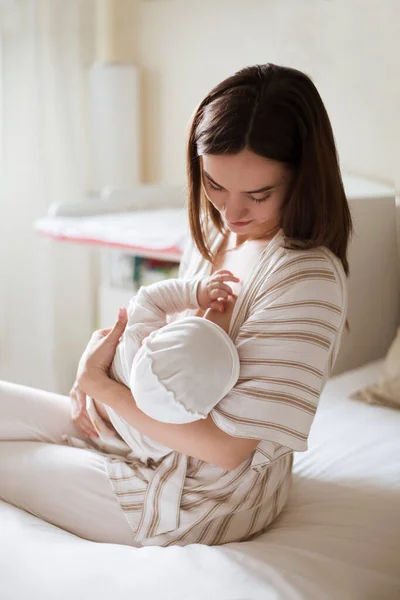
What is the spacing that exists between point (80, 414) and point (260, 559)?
41 cm

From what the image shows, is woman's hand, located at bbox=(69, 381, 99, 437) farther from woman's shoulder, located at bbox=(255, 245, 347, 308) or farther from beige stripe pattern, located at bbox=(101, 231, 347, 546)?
woman's shoulder, located at bbox=(255, 245, 347, 308)

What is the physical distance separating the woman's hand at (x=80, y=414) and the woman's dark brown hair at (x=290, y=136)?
1.48 ft

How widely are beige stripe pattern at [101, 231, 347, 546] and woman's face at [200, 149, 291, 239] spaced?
2.7 inches

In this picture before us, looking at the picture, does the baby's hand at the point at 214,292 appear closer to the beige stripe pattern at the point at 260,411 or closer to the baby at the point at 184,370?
the beige stripe pattern at the point at 260,411

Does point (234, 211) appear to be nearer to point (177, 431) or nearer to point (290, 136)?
point (290, 136)

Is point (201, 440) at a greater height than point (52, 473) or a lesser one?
greater

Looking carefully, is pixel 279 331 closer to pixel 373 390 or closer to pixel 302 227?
pixel 302 227

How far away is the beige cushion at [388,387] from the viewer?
4.98ft

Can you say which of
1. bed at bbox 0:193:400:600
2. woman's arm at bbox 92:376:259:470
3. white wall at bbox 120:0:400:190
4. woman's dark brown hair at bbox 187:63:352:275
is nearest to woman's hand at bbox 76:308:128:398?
woman's arm at bbox 92:376:259:470
